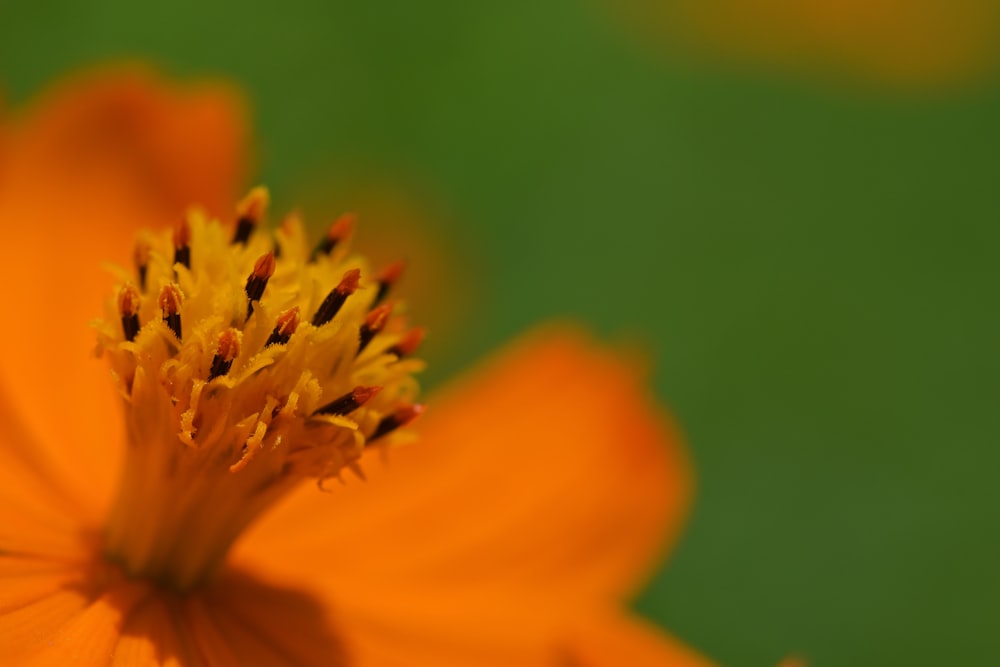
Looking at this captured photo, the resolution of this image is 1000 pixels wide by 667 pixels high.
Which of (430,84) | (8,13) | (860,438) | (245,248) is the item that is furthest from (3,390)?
(860,438)

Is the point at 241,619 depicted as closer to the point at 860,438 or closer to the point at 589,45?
the point at 860,438

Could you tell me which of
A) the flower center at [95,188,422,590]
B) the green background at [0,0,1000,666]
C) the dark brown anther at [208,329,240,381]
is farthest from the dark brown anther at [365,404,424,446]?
the green background at [0,0,1000,666]

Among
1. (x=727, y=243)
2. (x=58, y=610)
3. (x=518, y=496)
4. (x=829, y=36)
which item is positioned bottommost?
(x=58, y=610)

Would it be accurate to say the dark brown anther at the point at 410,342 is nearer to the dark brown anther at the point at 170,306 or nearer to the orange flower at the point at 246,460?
the orange flower at the point at 246,460

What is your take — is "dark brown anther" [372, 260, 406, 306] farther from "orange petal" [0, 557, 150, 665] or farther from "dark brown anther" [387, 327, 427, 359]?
"orange petal" [0, 557, 150, 665]

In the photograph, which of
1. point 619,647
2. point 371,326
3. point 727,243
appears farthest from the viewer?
point 727,243

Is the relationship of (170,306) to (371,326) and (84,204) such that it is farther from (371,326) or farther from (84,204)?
(84,204)

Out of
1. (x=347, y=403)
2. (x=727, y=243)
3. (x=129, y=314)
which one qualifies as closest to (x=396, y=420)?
(x=347, y=403)

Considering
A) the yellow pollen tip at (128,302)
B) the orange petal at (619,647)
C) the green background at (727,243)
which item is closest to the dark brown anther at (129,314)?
the yellow pollen tip at (128,302)
